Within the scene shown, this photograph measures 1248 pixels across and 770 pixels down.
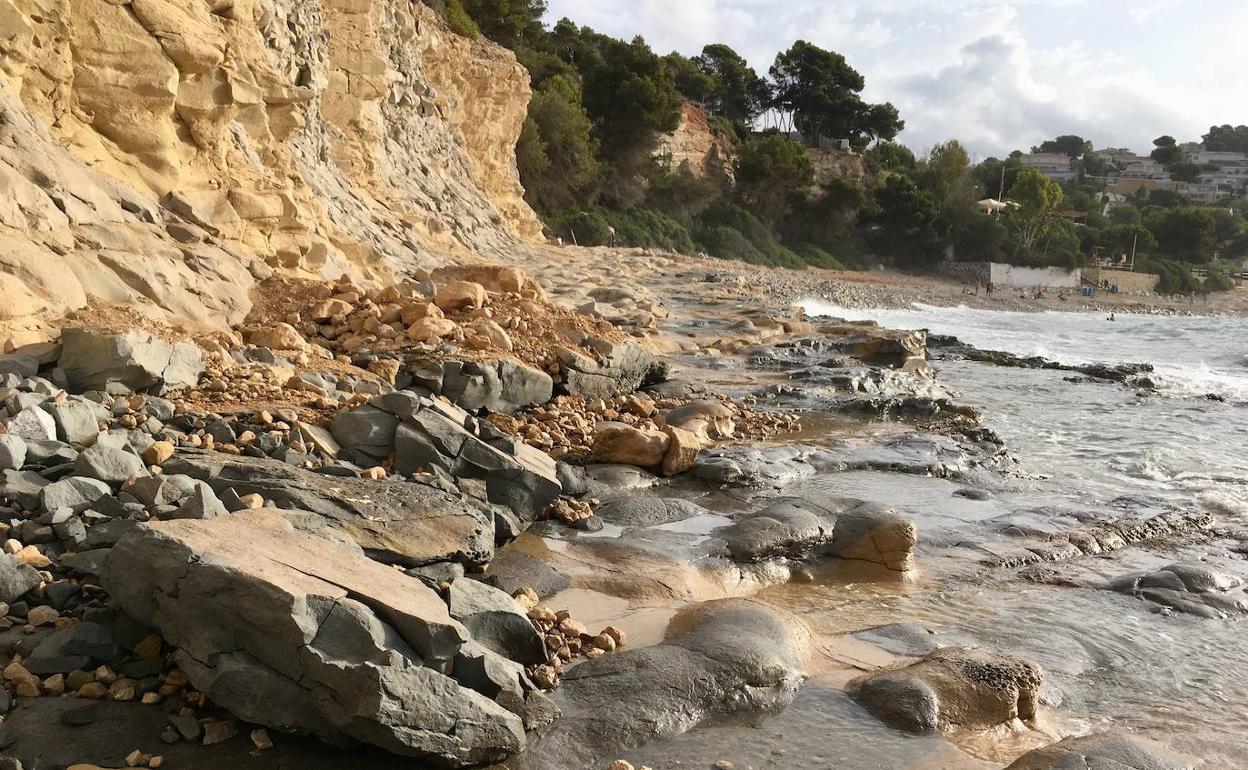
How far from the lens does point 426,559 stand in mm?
3975

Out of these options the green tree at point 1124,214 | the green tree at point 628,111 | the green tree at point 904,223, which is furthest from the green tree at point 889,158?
the green tree at point 628,111

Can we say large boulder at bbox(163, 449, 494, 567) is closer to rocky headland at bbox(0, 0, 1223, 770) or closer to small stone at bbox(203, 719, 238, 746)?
rocky headland at bbox(0, 0, 1223, 770)

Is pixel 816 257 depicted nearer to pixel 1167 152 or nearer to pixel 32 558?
pixel 32 558

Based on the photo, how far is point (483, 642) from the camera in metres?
3.34

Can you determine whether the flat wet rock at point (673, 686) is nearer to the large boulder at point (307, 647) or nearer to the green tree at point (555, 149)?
the large boulder at point (307, 647)

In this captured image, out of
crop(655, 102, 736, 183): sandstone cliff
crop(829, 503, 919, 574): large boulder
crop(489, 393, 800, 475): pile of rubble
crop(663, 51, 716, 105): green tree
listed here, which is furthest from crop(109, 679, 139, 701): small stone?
crop(663, 51, 716, 105): green tree

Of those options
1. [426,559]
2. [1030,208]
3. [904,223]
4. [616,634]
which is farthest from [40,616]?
[1030,208]

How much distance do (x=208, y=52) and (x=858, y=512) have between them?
7500 millimetres

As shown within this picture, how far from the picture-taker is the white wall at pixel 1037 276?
52.8 metres

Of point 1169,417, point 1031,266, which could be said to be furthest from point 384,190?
point 1031,266

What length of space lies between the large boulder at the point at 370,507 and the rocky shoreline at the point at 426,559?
20mm

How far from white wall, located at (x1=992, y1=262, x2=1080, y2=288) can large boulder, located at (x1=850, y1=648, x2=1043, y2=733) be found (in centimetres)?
5336

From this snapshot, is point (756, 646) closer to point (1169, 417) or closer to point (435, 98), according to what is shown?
point (1169, 417)

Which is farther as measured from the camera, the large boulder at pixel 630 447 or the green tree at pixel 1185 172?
the green tree at pixel 1185 172
